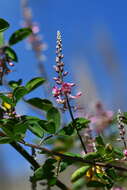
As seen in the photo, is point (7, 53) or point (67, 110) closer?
point (67, 110)

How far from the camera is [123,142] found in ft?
2.98

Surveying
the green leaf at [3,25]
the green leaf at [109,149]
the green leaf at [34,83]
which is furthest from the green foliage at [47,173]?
the green leaf at [3,25]

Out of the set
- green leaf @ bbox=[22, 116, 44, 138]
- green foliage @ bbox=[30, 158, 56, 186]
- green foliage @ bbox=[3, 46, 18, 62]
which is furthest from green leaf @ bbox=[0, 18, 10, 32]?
green foliage @ bbox=[30, 158, 56, 186]

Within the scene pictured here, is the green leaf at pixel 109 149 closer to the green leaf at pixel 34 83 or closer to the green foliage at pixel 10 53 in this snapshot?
the green leaf at pixel 34 83

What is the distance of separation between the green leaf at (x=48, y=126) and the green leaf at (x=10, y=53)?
281 mm

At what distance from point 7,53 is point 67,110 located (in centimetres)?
32

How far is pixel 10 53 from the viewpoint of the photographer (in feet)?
3.75

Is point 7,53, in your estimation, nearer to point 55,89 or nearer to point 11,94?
point 11,94

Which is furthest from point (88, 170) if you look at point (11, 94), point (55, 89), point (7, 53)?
point (7, 53)

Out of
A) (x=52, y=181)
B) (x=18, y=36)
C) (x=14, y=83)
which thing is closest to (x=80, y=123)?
(x=52, y=181)

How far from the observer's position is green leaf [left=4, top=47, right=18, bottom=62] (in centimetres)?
114

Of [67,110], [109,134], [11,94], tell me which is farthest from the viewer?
[11,94]

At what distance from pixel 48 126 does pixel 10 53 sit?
32 cm

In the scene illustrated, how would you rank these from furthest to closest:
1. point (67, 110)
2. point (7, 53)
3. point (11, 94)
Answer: point (7, 53), point (11, 94), point (67, 110)
